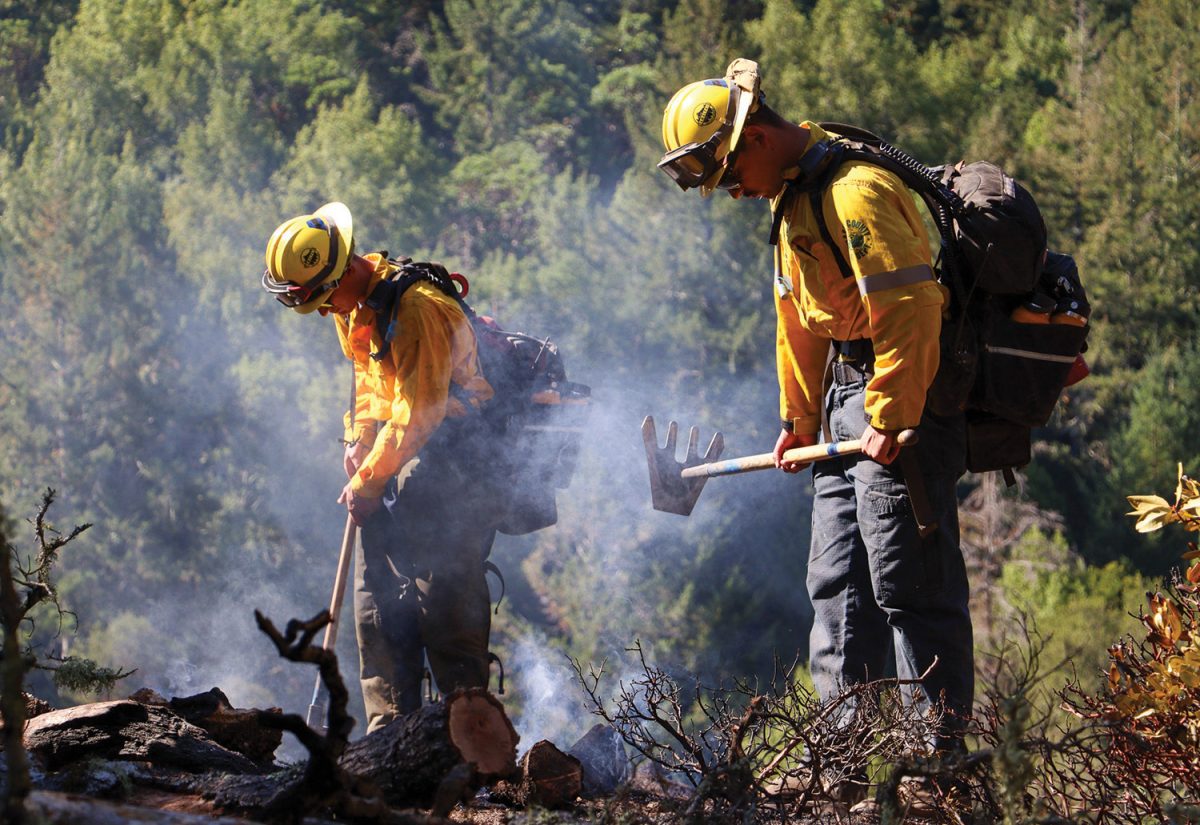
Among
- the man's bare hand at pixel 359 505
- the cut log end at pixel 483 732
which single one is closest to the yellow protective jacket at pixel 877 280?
the cut log end at pixel 483 732

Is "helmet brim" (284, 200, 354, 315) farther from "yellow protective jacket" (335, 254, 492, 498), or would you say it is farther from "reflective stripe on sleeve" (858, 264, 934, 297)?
"reflective stripe on sleeve" (858, 264, 934, 297)

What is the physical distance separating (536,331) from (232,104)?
10589 mm

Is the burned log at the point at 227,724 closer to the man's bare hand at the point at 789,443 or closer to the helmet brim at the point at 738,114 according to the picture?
the man's bare hand at the point at 789,443

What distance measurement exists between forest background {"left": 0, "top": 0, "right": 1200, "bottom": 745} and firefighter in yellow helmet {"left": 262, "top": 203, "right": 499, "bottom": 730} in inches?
427

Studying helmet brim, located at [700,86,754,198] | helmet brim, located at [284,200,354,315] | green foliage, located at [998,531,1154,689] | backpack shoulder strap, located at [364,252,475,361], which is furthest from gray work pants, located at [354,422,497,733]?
green foliage, located at [998,531,1154,689]

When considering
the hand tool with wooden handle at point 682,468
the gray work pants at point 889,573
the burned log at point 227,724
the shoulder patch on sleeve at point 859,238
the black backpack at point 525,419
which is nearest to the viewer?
the shoulder patch on sleeve at point 859,238

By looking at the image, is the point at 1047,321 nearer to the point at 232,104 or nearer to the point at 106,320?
the point at 106,320

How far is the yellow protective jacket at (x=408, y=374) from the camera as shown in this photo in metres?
4.78

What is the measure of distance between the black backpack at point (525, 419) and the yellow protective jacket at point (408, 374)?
0.17 m

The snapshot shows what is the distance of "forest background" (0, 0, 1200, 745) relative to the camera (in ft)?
66.3

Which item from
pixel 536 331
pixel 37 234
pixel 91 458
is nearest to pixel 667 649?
pixel 536 331

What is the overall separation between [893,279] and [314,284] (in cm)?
214

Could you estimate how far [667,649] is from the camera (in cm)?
1978

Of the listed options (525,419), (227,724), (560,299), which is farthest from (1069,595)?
(227,724)
